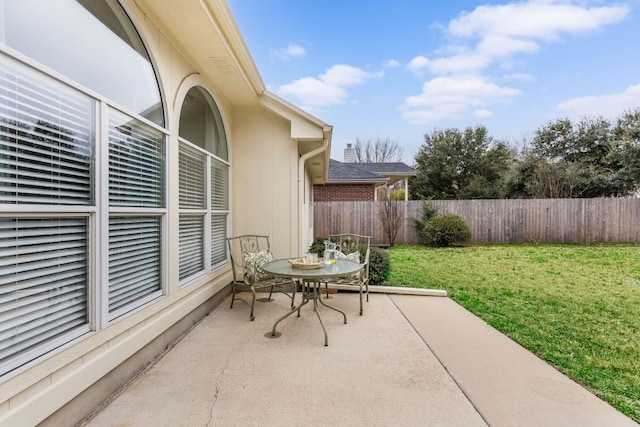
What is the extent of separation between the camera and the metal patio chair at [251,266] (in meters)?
4.18

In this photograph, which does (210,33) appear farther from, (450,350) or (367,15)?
(367,15)

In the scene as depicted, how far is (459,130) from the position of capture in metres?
20.0

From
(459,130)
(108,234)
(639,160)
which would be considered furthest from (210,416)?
(459,130)

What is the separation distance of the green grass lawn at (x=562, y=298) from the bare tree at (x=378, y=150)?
18.3 meters

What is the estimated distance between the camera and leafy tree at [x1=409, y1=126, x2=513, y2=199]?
19.6 metres

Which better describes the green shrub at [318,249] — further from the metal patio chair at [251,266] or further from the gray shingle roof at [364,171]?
the gray shingle roof at [364,171]

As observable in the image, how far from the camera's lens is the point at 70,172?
6.33 feet

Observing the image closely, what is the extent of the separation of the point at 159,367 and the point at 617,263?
9.43 meters

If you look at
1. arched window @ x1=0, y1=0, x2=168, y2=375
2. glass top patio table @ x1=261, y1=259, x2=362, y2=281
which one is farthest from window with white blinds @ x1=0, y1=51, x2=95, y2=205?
glass top patio table @ x1=261, y1=259, x2=362, y2=281

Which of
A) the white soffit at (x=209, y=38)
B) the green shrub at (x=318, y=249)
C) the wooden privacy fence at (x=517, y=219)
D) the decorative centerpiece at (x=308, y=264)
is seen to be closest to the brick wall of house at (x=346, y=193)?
the wooden privacy fence at (x=517, y=219)

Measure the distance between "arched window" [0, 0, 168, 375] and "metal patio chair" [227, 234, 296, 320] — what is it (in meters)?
1.51

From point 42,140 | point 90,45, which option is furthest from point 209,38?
point 42,140

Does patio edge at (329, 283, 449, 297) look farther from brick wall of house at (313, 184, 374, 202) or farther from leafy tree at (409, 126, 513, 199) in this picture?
leafy tree at (409, 126, 513, 199)

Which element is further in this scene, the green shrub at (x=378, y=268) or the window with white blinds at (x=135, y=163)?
the green shrub at (x=378, y=268)
